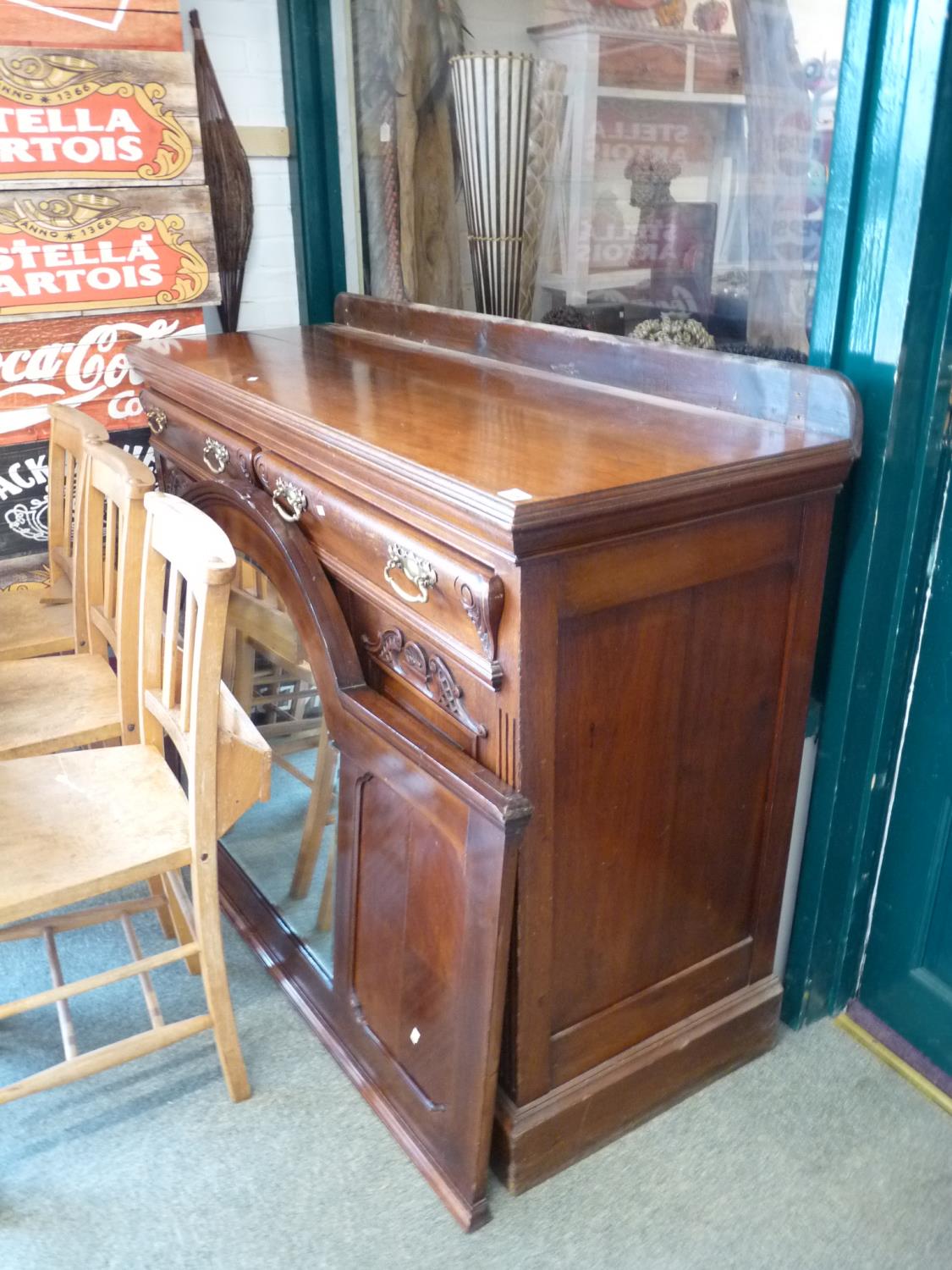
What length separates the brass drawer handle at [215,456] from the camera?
6.14ft

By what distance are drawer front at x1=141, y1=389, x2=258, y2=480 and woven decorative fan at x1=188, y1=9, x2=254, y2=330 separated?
0.42 meters

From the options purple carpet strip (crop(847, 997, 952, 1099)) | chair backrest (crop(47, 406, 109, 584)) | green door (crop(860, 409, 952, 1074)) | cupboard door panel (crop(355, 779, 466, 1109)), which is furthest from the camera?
chair backrest (crop(47, 406, 109, 584))

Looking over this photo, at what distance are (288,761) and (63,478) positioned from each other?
2.71 feet

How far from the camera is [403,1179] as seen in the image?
1569 mm

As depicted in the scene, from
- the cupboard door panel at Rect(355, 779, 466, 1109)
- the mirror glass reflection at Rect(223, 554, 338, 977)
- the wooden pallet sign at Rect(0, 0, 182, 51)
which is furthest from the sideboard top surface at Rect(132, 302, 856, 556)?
the wooden pallet sign at Rect(0, 0, 182, 51)

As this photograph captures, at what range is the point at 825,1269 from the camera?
4.66ft

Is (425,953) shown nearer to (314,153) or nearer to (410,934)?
(410,934)

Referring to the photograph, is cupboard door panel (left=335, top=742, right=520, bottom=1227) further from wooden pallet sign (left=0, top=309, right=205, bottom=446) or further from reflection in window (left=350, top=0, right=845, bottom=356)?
wooden pallet sign (left=0, top=309, right=205, bottom=446)

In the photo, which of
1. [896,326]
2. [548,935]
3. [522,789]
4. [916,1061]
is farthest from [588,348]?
[916,1061]

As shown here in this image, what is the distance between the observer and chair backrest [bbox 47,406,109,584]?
6.90 ft

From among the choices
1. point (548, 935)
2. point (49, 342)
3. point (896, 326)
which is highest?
point (896, 326)

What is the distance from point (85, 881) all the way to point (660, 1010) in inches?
35.4

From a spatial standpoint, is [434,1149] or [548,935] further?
[434,1149]

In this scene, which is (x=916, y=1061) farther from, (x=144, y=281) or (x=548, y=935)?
(x=144, y=281)
